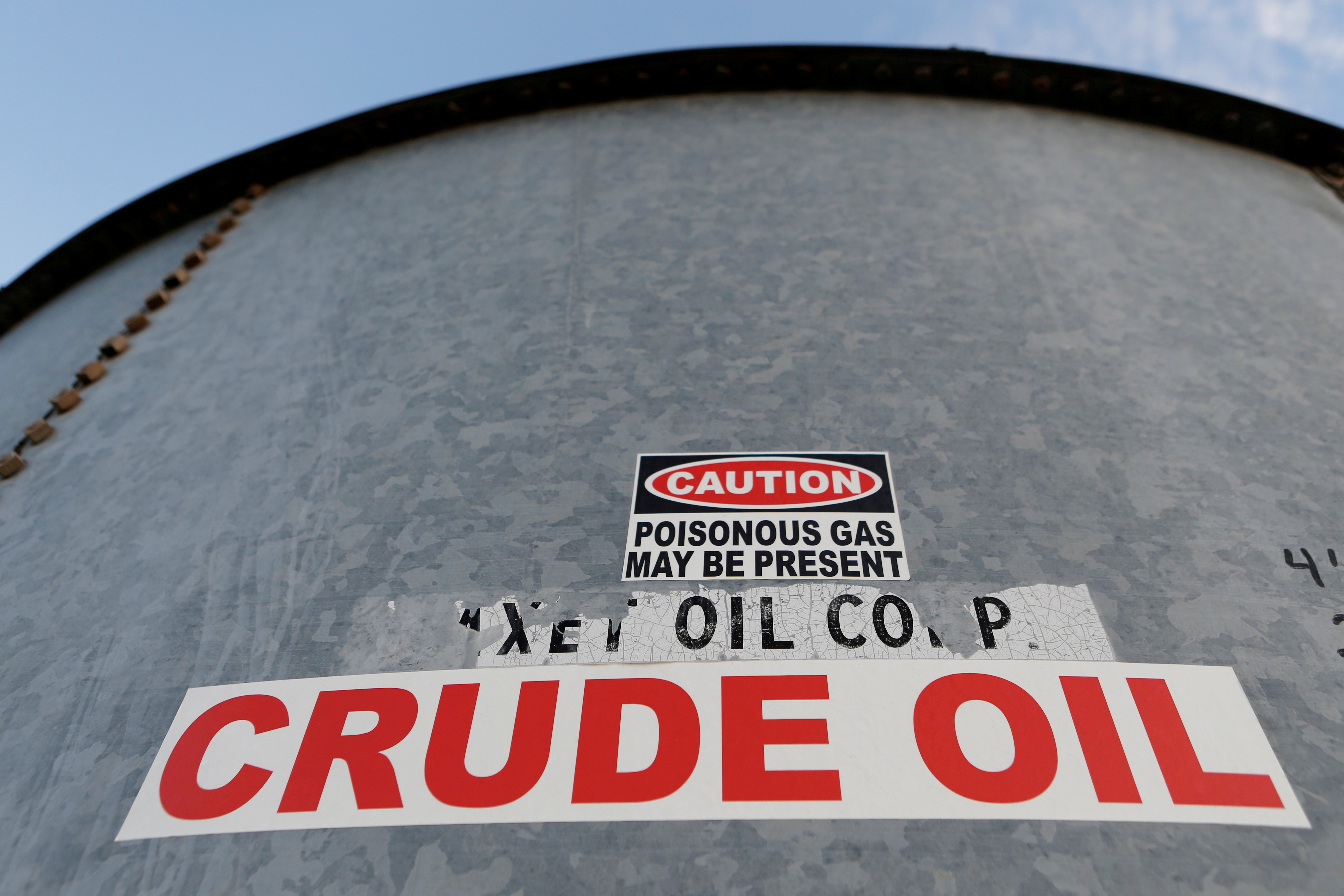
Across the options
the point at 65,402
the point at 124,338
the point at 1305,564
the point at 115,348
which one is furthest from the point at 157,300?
the point at 1305,564

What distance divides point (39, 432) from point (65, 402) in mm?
299

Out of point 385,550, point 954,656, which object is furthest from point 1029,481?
point 385,550

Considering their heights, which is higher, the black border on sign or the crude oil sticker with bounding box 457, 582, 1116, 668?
the black border on sign

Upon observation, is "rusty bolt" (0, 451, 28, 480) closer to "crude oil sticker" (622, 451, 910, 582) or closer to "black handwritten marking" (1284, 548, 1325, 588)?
"crude oil sticker" (622, 451, 910, 582)

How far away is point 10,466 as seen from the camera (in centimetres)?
456

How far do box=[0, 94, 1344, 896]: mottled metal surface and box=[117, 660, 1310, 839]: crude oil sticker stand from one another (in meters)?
0.10

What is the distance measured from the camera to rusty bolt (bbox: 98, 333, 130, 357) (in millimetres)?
5336

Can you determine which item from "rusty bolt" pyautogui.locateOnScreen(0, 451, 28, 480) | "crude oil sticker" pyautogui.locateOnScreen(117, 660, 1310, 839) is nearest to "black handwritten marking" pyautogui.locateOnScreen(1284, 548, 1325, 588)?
"crude oil sticker" pyautogui.locateOnScreen(117, 660, 1310, 839)

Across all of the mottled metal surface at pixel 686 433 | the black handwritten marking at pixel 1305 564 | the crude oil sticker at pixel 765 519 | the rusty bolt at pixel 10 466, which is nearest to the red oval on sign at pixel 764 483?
the crude oil sticker at pixel 765 519

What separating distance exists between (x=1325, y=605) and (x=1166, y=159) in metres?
4.34

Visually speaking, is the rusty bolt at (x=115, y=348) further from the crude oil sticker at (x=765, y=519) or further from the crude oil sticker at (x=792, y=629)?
the crude oil sticker at (x=765, y=519)

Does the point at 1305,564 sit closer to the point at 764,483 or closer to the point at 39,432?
the point at 764,483

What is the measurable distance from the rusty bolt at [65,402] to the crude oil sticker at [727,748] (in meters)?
3.21

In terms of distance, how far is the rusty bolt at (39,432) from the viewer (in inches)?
187
